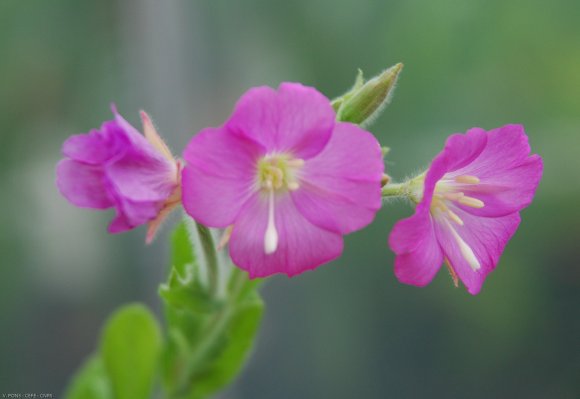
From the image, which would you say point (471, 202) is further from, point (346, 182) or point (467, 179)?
point (346, 182)

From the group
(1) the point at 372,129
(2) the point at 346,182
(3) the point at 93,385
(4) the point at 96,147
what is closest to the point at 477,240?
(2) the point at 346,182

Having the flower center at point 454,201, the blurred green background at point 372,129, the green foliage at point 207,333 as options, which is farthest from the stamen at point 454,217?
the blurred green background at point 372,129

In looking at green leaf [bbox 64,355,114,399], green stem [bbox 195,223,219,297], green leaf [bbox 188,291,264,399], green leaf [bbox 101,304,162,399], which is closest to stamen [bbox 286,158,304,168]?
green stem [bbox 195,223,219,297]

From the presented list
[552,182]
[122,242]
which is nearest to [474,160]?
[552,182]

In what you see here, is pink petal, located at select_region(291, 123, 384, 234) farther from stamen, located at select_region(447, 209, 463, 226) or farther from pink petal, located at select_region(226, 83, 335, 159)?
stamen, located at select_region(447, 209, 463, 226)

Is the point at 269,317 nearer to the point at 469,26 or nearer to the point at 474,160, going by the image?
the point at 469,26

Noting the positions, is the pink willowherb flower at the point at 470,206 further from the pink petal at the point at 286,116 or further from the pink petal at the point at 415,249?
the pink petal at the point at 286,116
